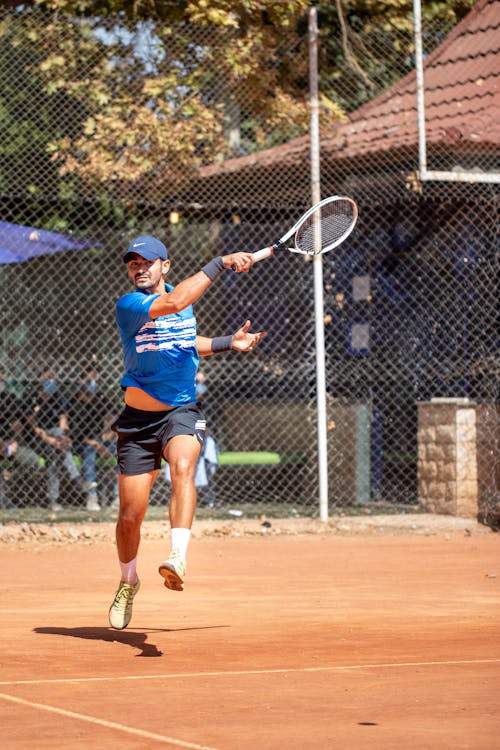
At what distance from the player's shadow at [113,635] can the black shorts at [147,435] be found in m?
0.82

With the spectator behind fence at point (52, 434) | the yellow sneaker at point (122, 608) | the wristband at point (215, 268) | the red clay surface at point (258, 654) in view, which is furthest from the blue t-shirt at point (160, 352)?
the spectator behind fence at point (52, 434)

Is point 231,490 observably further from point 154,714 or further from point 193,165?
point 154,714

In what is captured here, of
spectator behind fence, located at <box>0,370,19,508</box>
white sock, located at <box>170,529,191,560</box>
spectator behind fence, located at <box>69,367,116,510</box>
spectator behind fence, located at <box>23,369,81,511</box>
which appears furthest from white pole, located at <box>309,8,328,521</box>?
white sock, located at <box>170,529,191,560</box>

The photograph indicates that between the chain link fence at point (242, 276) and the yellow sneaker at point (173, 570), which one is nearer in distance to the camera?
the yellow sneaker at point (173, 570)

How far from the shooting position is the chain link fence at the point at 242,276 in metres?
12.8

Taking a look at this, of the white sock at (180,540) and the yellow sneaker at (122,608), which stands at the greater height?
the white sock at (180,540)

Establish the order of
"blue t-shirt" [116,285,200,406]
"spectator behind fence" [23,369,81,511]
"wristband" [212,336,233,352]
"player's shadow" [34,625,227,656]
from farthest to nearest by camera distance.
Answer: "spectator behind fence" [23,369,81,511] < "wristband" [212,336,233,352] < "blue t-shirt" [116,285,200,406] < "player's shadow" [34,625,227,656]

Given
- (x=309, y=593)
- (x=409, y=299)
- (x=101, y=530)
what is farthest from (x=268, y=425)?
(x=309, y=593)

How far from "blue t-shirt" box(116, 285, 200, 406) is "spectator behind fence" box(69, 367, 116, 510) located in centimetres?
657

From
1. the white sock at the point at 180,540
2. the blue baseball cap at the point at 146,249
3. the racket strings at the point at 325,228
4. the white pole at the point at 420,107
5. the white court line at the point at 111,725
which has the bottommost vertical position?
the white court line at the point at 111,725

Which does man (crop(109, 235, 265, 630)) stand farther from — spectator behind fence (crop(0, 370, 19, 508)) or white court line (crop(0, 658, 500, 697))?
spectator behind fence (crop(0, 370, 19, 508))

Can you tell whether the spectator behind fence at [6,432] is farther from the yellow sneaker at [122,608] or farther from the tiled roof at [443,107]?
the yellow sneaker at [122,608]

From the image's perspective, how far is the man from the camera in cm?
640

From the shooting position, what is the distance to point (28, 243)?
41.0 ft
